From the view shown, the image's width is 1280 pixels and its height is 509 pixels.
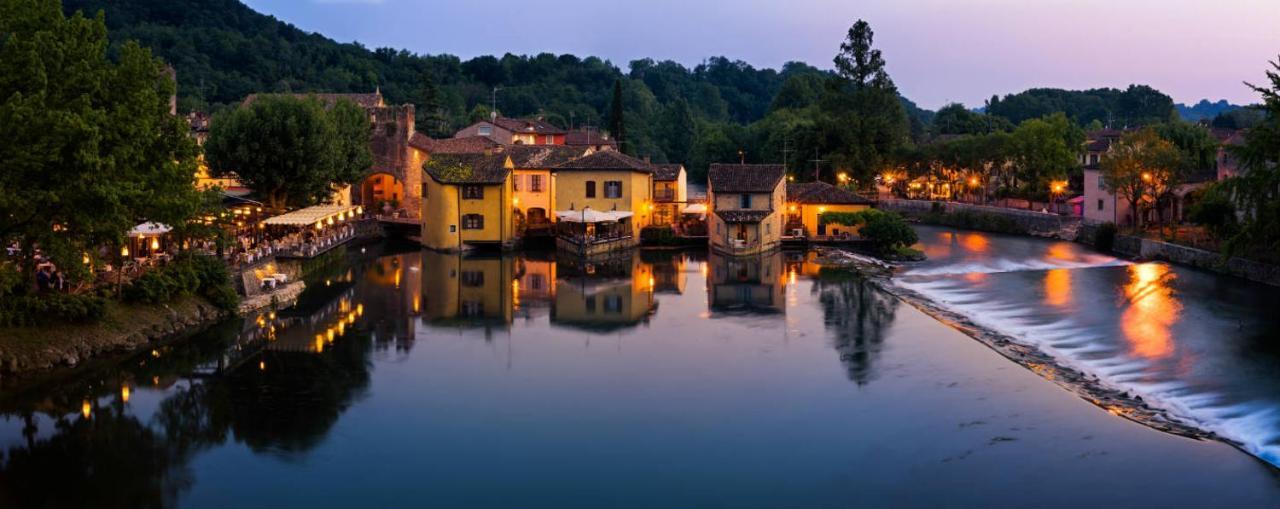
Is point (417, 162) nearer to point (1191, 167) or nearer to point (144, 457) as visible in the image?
point (1191, 167)

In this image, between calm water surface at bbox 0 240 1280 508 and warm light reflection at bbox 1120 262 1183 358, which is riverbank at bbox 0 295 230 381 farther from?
warm light reflection at bbox 1120 262 1183 358

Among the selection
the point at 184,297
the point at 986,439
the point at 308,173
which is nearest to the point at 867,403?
the point at 986,439

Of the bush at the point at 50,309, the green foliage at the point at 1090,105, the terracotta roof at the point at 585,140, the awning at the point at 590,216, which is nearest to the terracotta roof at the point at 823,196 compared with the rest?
the awning at the point at 590,216

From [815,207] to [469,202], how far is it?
14.7 m

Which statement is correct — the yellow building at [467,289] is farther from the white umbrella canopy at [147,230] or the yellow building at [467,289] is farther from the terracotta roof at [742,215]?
the terracotta roof at [742,215]

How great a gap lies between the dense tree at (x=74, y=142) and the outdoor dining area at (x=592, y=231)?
20.1 metres

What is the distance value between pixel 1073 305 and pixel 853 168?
116 ft

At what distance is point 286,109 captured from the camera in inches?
1710

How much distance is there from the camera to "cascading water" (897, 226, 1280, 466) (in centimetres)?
2009

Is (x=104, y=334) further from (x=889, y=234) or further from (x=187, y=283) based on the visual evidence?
(x=889, y=234)

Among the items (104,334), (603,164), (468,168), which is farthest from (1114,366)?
(468,168)

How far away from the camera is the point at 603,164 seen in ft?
151

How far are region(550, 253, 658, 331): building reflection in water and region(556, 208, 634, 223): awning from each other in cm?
196

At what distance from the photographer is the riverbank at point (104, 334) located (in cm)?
2112
